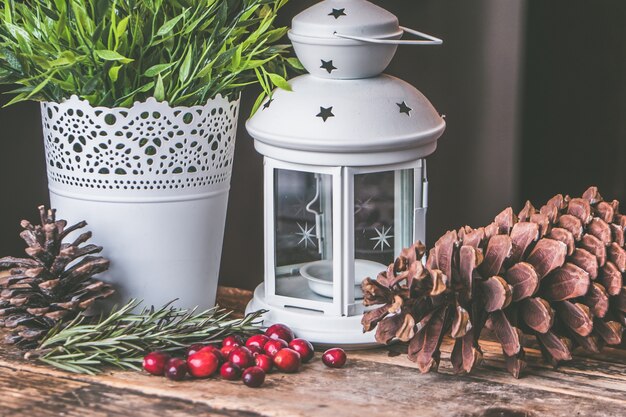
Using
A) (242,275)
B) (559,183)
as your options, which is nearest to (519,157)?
(559,183)

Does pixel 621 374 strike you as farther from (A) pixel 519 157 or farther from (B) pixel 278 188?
(A) pixel 519 157

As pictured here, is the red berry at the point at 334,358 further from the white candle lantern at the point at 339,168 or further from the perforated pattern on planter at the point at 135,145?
the perforated pattern on planter at the point at 135,145

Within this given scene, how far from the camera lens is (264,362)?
0.85 m

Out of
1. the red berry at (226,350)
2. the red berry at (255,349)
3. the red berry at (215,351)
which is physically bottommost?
the red berry at (255,349)

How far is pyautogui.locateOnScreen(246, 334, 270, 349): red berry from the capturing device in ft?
2.89

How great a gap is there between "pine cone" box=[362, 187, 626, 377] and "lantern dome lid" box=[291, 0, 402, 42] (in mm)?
203

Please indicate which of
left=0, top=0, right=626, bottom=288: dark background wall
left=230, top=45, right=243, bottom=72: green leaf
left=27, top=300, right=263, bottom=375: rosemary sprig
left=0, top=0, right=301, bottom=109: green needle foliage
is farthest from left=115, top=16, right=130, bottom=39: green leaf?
left=0, top=0, right=626, bottom=288: dark background wall

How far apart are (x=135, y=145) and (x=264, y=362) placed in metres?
0.24

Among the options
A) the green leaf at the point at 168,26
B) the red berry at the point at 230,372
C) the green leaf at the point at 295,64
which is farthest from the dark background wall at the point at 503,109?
the red berry at the point at 230,372

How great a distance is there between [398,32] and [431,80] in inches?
14.7

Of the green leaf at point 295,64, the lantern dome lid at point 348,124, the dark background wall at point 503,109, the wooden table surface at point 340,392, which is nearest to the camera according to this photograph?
the wooden table surface at point 340,392

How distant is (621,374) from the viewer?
86 centimetres

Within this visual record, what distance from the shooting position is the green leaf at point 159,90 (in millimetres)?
894

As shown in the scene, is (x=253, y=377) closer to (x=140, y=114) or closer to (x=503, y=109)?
(x=140, y=114)
